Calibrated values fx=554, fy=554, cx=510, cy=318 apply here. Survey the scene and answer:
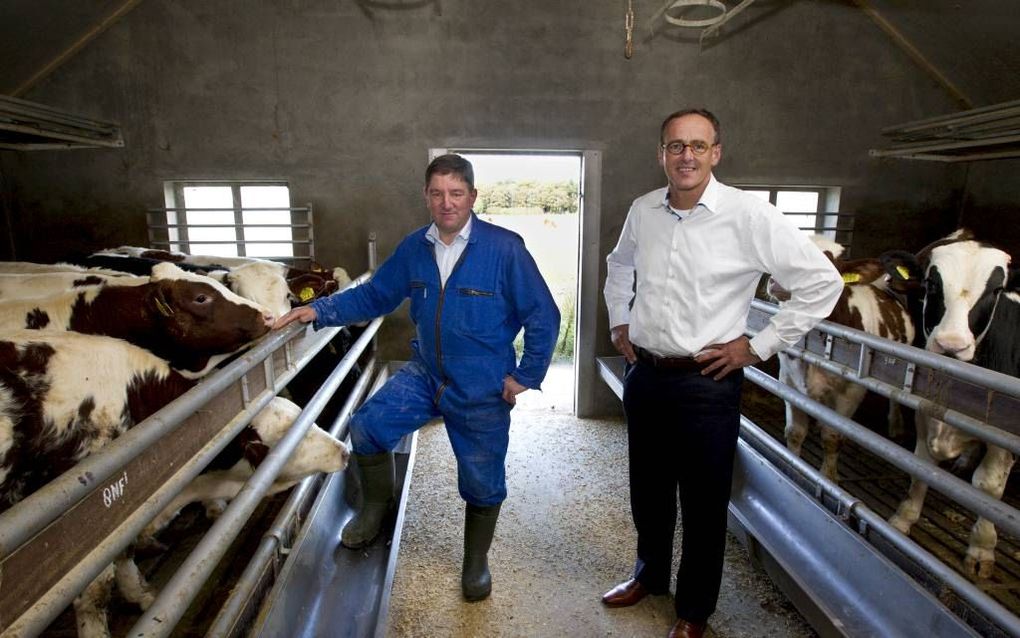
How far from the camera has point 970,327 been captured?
267 centimetres

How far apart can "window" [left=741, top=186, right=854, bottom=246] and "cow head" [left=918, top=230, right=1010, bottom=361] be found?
2686 mm

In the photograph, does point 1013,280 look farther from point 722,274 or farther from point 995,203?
point 995,203

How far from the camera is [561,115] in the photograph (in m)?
5.09

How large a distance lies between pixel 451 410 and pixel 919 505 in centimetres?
224

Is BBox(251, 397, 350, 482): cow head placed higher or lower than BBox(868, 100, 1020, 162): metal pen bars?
lower

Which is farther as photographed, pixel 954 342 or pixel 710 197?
pixel 954 342

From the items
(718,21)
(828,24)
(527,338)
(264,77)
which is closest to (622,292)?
(527,338)

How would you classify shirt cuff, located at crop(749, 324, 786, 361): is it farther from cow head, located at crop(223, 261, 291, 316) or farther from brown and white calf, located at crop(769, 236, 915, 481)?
cow head, located at crop(223, 261, 291, 316)

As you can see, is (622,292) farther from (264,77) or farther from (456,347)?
(264,77)

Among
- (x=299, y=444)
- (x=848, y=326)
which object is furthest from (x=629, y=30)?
(x=299, y=444)

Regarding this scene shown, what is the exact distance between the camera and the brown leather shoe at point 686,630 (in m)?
2.27

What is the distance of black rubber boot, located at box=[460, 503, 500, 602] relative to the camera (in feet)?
8.62

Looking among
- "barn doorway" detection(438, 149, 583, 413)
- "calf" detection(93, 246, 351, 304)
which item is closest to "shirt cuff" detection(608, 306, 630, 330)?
"calf" detection(93, 246, 351, 304)

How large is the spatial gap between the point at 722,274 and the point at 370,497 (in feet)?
6.50
